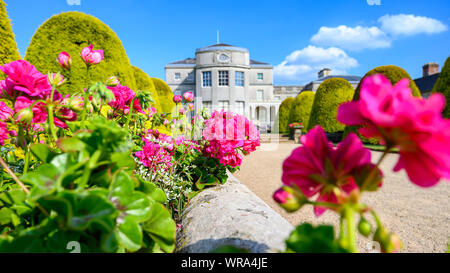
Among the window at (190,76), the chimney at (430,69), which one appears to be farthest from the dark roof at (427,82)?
the window at (190,76)

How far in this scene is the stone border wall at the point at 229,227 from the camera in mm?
922

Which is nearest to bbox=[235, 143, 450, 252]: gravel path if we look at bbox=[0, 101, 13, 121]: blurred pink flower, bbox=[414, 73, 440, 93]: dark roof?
bbox=[0, 101, 13, 121]: blurred pink flower

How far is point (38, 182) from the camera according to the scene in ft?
1.58

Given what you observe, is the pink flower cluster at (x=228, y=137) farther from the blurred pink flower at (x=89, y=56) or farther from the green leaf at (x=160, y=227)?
the green leaf at (x=160, y=227)

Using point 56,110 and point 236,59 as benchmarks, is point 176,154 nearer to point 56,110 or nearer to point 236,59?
point 56,110

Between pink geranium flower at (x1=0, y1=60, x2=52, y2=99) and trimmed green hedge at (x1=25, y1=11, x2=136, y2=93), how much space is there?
393cm

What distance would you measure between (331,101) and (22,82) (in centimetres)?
1421

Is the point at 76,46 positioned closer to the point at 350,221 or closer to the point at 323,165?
the point at 323,165

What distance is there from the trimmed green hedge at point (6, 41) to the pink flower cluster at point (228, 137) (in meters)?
3.36

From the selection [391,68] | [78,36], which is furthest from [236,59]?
[78,36]

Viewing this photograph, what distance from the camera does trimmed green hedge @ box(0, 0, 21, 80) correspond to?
3.31 m

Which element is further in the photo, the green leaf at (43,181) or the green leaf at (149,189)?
the green leaf at (149,189)

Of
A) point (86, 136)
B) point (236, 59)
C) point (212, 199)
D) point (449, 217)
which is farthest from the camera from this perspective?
point (236, 59)
